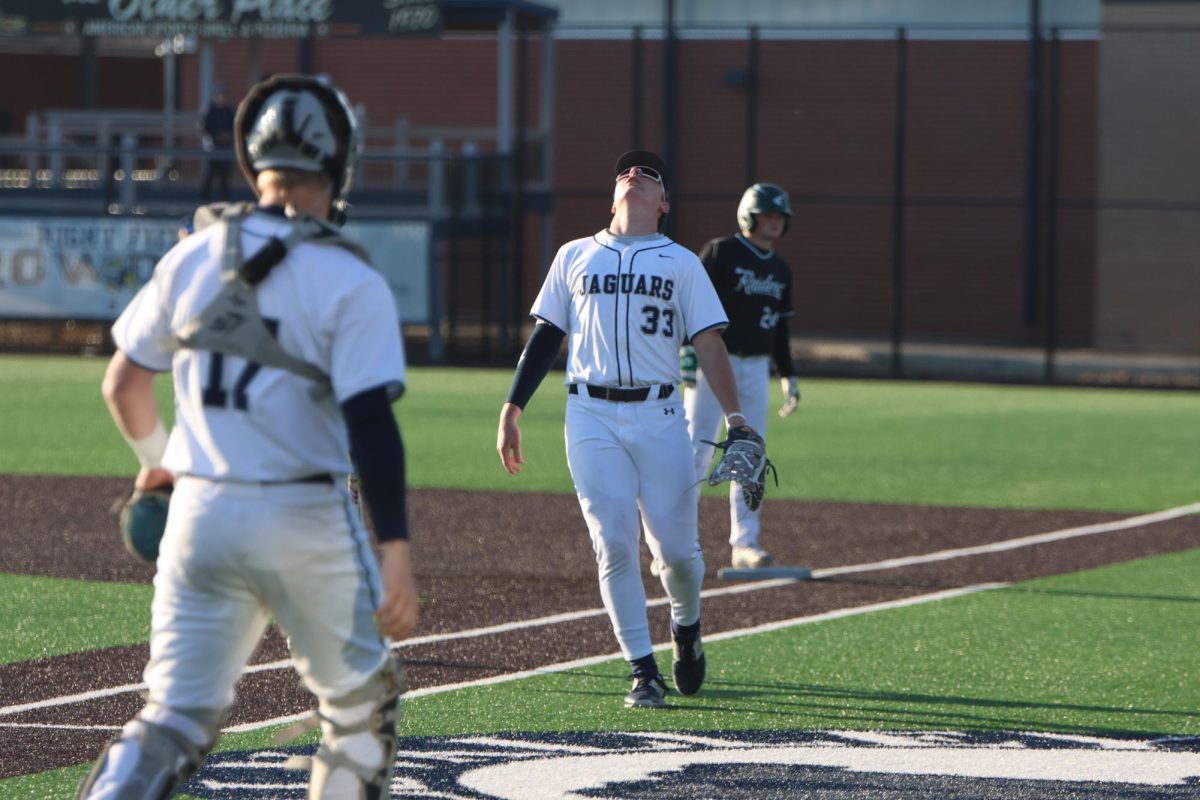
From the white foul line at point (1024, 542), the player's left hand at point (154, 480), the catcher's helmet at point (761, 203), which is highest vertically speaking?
the catcher's helmet at point (761, 203)

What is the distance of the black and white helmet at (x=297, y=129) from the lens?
447 centimetres

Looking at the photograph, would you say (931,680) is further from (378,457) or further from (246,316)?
(246,316)

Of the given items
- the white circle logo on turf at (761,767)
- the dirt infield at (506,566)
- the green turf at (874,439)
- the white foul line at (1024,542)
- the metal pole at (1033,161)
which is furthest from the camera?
the metal pole at (1033,161)

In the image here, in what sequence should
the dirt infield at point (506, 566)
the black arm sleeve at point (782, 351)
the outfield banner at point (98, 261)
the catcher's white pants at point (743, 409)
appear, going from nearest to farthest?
the dirt infield at point (506, 566)
the catcher's white pants at point (743, 409)
the black arm sleeve at point (782, 351)
the outfield banner at point (98, 261)

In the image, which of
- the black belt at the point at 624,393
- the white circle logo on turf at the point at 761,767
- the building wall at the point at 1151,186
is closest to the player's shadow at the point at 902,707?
the white circle logo on turf at the point at 761,767

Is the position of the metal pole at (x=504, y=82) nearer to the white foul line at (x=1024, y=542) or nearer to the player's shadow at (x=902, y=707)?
the white foul line at (x=1024, y=542)

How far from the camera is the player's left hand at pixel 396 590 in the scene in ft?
14.0

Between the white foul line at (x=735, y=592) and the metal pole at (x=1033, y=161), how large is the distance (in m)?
18.3

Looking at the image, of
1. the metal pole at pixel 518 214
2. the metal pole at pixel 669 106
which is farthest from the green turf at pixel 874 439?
the metal pole at pixel 669 106

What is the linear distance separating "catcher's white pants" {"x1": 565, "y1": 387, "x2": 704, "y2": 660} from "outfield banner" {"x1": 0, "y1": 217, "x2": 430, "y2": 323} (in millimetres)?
19481

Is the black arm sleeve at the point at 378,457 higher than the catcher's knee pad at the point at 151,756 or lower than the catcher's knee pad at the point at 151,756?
higher

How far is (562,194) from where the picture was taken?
30.2m

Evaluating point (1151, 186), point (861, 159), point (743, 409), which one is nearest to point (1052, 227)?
point (1151, 186)

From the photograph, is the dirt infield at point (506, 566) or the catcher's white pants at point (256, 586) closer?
the catcher's white pants at point (256, 586)
